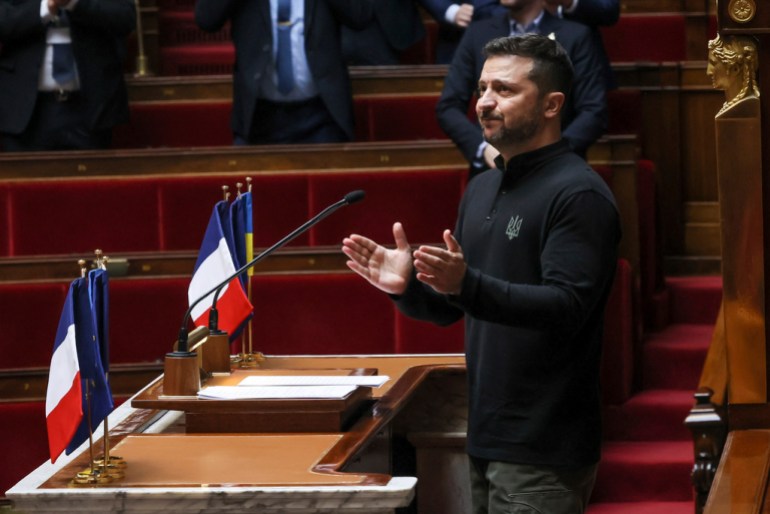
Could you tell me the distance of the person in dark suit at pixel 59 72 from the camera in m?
2.91

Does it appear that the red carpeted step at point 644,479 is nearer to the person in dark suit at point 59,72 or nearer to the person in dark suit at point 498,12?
the person in dark suit at point 498,12

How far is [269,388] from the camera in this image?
5.43ft

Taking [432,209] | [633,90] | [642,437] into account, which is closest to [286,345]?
[432,209]

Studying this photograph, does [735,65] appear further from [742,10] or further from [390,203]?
[390,203]

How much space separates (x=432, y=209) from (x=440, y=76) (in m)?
0.56

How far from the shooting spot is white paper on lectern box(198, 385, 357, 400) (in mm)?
1597

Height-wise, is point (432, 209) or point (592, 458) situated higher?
point (432, 209)

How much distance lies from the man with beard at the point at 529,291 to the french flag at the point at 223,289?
0.46 metres

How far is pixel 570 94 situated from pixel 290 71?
589 millimetres

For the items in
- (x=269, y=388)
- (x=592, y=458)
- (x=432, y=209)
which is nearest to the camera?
(x=592, y=458)

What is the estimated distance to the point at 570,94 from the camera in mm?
2648

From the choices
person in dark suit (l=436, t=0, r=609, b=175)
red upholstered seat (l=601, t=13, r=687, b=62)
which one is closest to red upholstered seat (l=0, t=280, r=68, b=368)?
person in dark suit (l=436, t=0, r=609, b=175)

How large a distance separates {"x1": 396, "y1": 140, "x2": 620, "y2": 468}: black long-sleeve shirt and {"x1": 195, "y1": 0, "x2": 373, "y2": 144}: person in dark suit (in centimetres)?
138

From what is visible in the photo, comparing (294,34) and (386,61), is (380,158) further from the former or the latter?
(386,61)
